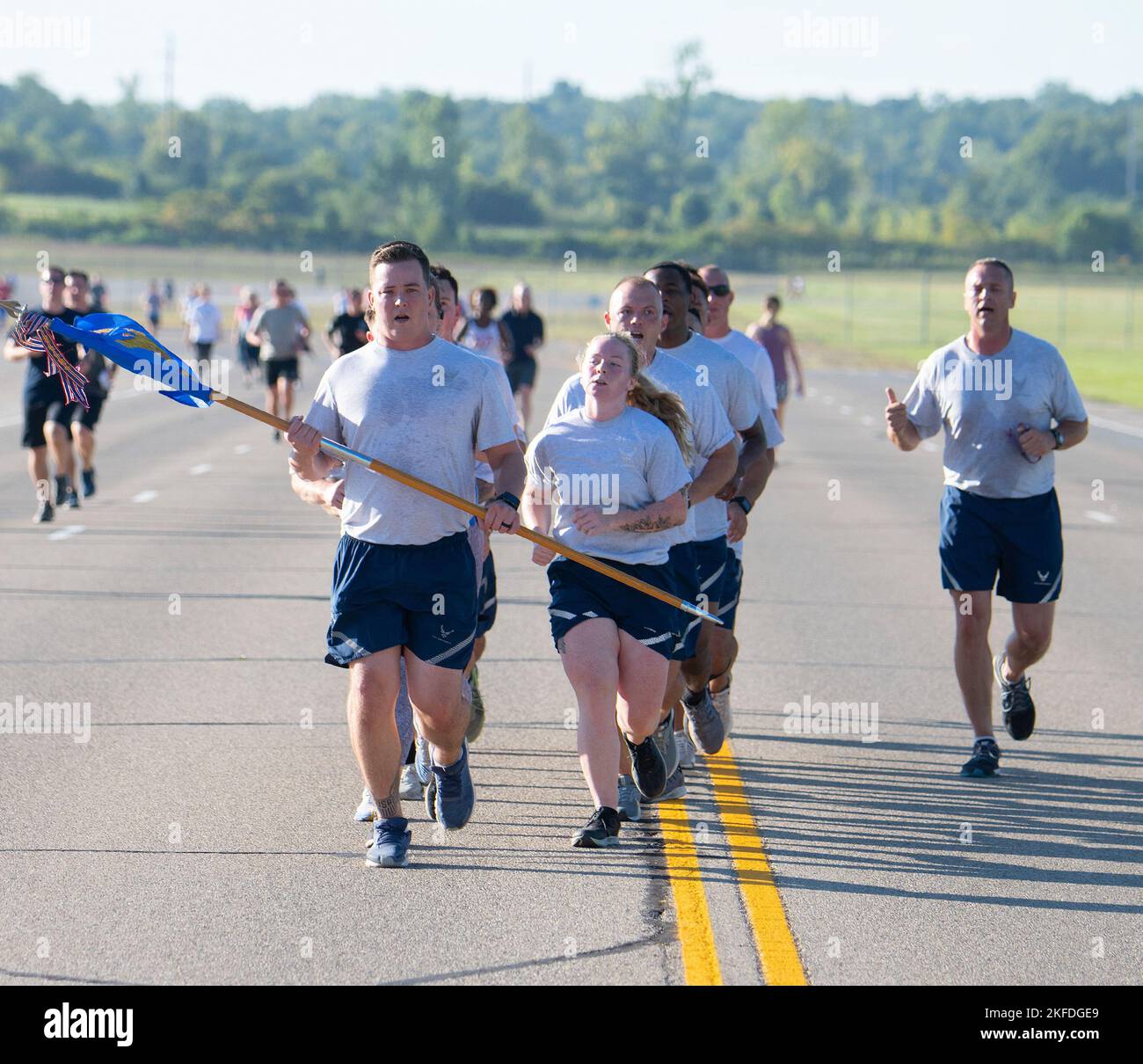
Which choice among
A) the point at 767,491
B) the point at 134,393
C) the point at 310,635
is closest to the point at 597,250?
the point at 134,393

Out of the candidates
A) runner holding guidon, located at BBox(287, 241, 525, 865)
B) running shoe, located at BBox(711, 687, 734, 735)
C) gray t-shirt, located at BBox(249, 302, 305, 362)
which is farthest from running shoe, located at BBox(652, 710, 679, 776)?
gray t-shirt, located at BBox(249, 302, 305, 362)

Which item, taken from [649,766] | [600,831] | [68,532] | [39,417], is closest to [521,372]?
[39,417]

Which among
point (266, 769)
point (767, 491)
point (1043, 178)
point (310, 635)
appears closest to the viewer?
point (266, 769)

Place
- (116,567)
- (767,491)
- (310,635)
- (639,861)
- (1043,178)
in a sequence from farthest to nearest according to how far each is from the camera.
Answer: (1043,178)
(767,491)
(116,567)
(310,635)
(639,861)

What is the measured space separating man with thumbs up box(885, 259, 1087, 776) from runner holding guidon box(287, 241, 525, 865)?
2.38m

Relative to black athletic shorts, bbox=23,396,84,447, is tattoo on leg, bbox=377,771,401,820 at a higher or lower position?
lower

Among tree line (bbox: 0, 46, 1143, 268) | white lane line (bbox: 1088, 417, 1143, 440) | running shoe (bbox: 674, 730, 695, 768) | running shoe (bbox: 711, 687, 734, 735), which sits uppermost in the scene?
tree line (bbox: 0, 46, 1143, 268)

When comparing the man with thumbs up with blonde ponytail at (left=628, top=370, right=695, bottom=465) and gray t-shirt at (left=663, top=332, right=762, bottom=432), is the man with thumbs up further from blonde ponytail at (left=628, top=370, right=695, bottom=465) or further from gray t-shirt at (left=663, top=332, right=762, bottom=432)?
blonde ponytail at (left=628, top=370, right=695, bottom=465)

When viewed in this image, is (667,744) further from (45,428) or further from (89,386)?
(45,428)

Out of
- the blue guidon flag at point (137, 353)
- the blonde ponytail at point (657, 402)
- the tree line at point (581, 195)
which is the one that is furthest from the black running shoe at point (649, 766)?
the tree line at point (581, 195)

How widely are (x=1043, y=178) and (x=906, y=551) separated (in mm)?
176680

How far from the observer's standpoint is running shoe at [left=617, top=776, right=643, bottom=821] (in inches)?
279
